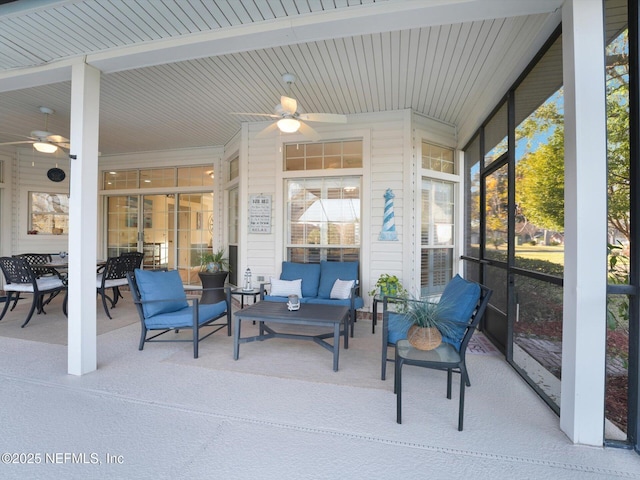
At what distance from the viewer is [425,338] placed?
2.21 meters

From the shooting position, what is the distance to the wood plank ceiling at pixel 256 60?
2359 millimetres

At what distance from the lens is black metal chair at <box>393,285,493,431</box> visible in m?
2.08

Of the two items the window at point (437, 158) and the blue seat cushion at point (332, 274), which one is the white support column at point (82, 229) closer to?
the blue seat cushion at point (332, 274)

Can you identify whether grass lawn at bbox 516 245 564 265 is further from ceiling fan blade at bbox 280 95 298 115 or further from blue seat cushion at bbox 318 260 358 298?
ceiling fan blade at bbox 280 95 298 115

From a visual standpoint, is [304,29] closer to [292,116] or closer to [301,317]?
[292,116]

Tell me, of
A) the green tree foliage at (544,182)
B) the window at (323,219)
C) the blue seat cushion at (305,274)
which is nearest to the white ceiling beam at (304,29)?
the green tree foliage at (544,182)

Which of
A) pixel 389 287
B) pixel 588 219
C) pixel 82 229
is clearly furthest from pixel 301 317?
pixel 588 219

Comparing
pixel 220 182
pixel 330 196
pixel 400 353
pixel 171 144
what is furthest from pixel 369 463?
pixel 171 144

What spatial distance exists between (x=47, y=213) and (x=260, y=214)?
5.64m

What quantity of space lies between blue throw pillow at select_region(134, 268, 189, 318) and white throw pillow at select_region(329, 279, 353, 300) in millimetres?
1943

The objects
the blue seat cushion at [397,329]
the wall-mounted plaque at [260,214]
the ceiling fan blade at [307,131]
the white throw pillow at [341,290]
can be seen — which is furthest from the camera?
the wall-mounted plaque at [260,214]

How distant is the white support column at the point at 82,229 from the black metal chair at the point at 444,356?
2.77m

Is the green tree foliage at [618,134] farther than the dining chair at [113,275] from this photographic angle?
No

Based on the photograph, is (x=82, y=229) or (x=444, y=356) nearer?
(x=444, y=356)
